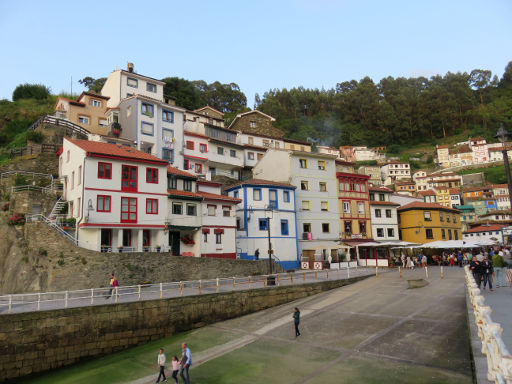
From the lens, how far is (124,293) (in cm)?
2167

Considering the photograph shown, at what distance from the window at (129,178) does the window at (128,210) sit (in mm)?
957

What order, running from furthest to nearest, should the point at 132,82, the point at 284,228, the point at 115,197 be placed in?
the point at 132,82 → the point at 284,228 → the point at 115,197

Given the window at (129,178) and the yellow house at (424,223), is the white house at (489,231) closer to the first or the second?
the yellow house at (424,223)

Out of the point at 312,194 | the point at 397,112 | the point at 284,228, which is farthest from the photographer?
the point at 397,112

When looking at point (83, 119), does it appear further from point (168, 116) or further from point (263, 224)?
point (263, 224)

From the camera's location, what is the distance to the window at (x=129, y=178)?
30.3 metres

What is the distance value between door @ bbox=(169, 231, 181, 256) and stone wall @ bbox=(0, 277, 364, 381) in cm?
1240

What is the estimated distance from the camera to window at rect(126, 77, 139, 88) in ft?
168

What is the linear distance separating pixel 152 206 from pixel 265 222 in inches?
555

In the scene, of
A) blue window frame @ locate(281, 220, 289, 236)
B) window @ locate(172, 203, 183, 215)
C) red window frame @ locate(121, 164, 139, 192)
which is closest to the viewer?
red window frame @ locate(121, 164, 139, 192)

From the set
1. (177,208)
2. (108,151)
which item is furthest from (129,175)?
(177,208)

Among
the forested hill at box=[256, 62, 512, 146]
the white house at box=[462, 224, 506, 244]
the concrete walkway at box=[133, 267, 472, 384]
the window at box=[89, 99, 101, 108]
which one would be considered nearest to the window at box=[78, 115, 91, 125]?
the window at box=[89, 99, 101, 108]

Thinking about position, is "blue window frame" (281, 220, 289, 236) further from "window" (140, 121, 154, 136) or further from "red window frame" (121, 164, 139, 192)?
"window" (140, 121, 154, 136)

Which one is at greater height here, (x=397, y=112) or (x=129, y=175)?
(x=397, y=112)
